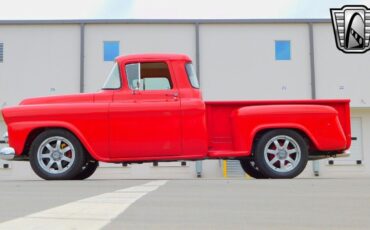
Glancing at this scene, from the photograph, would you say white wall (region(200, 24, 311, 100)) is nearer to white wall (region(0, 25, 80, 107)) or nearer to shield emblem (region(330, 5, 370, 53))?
shield emblem (region(330, 5, 370, 53))

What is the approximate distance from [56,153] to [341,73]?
57.9 ft

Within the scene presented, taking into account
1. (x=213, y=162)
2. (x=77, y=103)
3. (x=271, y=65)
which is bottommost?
(x=213, y=162)

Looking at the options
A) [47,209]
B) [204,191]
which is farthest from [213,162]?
[47,209]

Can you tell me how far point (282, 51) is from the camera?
23938 millimetres

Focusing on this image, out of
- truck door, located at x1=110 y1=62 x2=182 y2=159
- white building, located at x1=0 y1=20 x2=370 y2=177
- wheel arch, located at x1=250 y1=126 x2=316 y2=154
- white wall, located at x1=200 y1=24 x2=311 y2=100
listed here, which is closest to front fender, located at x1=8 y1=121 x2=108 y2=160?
truck door, located at x1=110 y1=62 x2=182 y2=159

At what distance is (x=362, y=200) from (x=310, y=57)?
1968 cm

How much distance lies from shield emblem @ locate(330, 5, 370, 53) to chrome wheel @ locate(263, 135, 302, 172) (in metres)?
13.1

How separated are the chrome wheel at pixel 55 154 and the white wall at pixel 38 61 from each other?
51.0ft

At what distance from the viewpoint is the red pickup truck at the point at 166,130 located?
8.09 meters

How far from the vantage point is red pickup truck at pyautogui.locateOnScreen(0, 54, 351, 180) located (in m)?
8.09

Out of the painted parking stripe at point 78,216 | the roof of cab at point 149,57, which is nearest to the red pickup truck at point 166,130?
the roof of cab at point 149,57

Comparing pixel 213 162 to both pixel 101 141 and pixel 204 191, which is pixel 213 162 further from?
pixel 204 191

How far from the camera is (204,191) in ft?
17.7

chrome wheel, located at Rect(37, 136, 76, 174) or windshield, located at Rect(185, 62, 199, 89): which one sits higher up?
windshield, located at Rect(185, 62, 199, 89)
